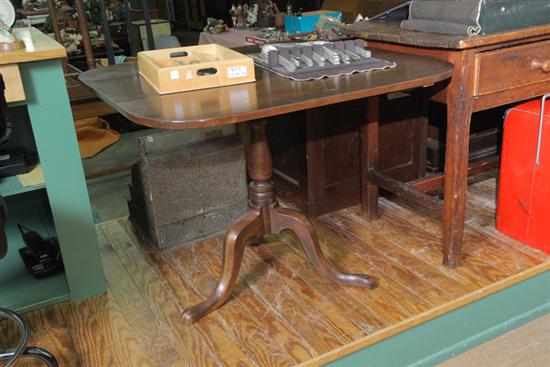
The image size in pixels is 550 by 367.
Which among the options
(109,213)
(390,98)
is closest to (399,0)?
(390,98)

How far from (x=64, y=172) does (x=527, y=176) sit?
5.35ft

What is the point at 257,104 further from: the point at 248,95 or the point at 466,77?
the point at 466,77

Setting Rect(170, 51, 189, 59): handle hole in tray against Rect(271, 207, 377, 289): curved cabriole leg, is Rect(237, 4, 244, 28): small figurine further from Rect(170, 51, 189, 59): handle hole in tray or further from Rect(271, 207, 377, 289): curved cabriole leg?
Rect(271, 207, 377, 289): curved cabriole leg

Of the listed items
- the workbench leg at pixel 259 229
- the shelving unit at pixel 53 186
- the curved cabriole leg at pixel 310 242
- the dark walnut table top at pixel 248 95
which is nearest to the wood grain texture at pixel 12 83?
the shelving unit at pixel 53 186

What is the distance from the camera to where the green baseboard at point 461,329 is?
1738mm

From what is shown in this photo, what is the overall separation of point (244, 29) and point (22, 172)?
8.19ft

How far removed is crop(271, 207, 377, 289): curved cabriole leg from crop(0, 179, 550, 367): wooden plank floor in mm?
37

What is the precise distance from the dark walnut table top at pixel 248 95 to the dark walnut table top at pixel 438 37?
0.06 meters

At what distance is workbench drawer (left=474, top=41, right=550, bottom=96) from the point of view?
176 centimetres

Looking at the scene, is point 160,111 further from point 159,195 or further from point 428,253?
point 428,253

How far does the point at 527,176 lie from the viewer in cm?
210

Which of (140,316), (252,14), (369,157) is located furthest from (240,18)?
(140,316)

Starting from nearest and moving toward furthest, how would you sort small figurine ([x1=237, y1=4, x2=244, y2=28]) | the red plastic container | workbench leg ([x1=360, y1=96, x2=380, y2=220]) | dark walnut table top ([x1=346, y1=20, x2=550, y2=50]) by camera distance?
dark walnut table top ([x1=346, y1=20, x2=550, y2=50]) < the red plastic container < workbench leg ([x1=360, y1=96, x2=380, y2=220]) < small figurine ([x1=237, y1=4, x2=244, y2=28])

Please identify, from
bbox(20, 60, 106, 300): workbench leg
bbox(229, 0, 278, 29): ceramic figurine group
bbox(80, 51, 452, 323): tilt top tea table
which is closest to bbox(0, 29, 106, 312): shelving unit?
bbox(20, 60, 106, 300): workbench leg
